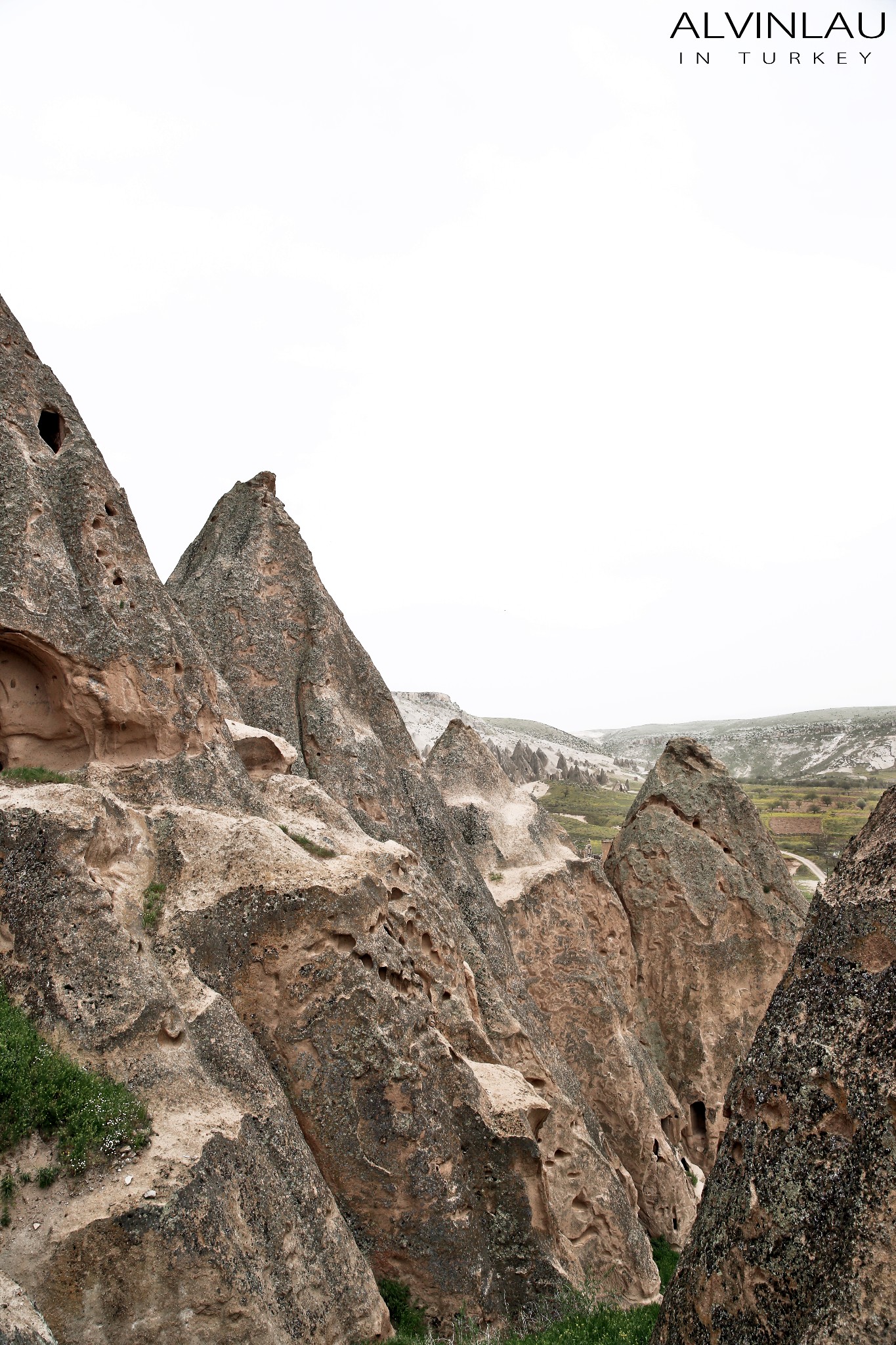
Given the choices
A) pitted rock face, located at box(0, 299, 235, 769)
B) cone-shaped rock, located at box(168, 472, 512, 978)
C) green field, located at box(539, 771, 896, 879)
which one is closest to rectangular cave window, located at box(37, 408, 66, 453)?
pitted rock face, located at box(0, 299, 235, 769)

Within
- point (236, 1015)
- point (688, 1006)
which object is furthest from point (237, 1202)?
point (688, 1006)

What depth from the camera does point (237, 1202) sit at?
322 inches

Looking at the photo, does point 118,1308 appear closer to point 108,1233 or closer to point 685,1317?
point 108,1233

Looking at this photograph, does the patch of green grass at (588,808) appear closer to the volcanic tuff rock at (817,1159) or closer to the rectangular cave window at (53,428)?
the rectangular cave window at (53,428)

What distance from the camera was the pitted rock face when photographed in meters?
11.7

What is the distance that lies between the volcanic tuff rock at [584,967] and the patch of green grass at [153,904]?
9.62 meters

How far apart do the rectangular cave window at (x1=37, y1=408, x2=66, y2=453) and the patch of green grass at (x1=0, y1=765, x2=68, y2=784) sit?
5699mm

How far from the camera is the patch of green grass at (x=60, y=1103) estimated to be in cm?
774

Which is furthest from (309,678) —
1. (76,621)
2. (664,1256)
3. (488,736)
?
(488,736)

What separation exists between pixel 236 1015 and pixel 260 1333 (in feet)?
10.2

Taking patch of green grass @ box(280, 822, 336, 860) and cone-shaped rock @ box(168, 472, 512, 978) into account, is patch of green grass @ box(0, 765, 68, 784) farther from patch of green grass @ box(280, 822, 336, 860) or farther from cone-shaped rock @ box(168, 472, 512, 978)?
cone-shaped rock @ box(168, 472, 512, 978)

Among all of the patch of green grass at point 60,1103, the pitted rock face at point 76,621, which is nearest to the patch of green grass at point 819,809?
the pitted rock face at point 76,621

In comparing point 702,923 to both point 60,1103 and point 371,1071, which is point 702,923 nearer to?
point 371,1071

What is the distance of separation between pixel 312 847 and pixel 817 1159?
7980 mm
